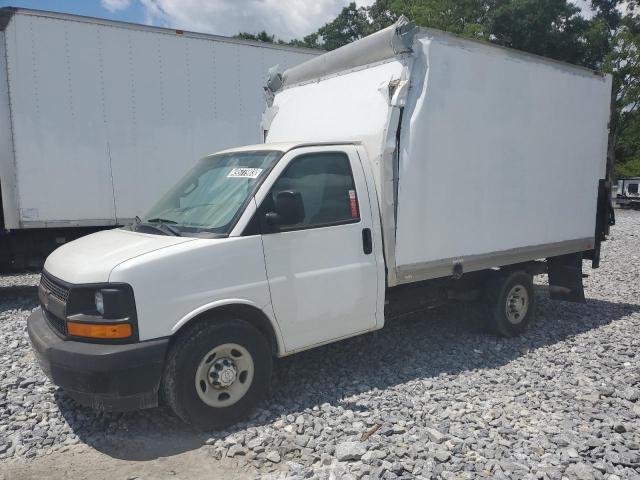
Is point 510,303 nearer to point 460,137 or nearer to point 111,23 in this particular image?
point 460,137

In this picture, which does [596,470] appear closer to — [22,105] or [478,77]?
[478,77]

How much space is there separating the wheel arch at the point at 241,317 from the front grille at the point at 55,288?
83 cm

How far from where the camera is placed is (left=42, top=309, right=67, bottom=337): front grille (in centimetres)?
373

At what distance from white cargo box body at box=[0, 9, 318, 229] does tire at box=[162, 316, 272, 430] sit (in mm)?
4812

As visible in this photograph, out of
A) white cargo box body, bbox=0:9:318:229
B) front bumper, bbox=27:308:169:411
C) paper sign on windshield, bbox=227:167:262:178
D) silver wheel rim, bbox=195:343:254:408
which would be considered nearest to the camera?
front bumper, bbox=27:308:169:411

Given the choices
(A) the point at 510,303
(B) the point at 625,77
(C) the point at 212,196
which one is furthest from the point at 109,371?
(B) the point at 625,77

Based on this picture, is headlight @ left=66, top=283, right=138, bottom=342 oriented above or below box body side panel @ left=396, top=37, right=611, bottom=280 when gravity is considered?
below

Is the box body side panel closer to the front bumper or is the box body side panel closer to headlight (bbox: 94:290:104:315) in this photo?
the front bumper

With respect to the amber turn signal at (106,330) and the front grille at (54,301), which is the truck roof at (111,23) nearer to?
the front grille at (54,301)

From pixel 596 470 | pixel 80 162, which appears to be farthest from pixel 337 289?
pixel 80 162

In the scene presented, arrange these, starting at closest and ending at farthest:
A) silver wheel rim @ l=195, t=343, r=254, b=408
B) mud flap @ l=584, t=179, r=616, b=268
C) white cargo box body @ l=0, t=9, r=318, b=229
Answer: silver wheel rim @ l=195, t=343, r=254, b=408 → mud flap @ l=584, t=179, r=616, b=268 → white cargo box body @ l=0, t=9, r=318, b=229

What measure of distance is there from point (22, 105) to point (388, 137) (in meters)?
5.57

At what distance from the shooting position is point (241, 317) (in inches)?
158

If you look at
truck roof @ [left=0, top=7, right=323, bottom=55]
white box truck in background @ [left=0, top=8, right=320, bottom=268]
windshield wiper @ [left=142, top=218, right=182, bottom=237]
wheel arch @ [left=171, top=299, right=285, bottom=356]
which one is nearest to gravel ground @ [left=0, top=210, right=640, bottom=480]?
wheel arch @ [left=171, top=299, right=285, bottom=356]
